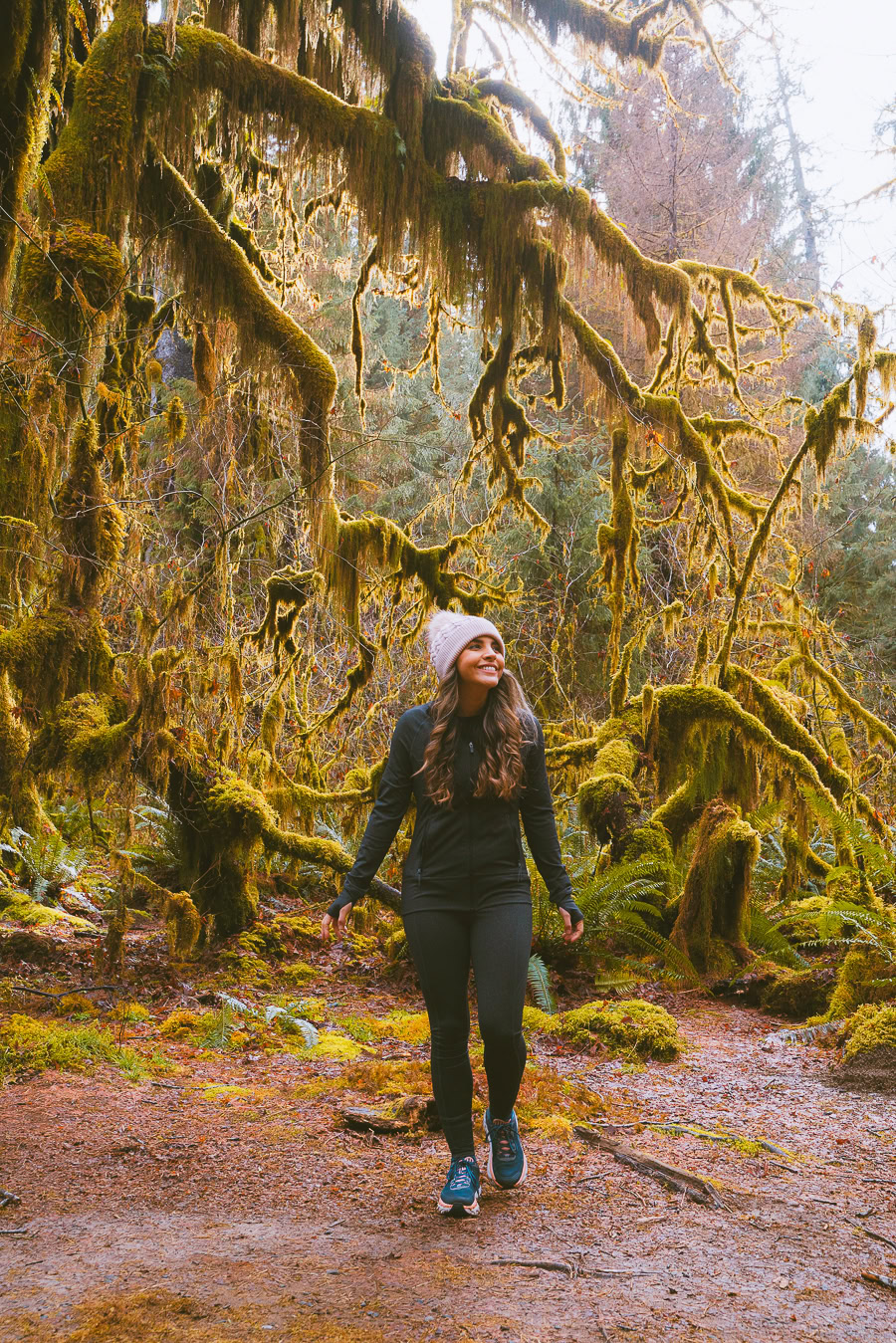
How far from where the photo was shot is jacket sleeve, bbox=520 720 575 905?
11.4 feet

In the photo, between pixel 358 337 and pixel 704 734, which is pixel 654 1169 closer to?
pixel 704 734

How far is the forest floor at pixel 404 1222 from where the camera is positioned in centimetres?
233

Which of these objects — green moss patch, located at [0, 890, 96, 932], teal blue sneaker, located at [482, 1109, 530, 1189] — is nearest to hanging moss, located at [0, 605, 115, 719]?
green moss patch, located at [0, 890, 96, 932]

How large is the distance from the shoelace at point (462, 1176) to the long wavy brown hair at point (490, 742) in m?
1.20

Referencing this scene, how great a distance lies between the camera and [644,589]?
14477mm

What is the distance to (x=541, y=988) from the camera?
6195mm

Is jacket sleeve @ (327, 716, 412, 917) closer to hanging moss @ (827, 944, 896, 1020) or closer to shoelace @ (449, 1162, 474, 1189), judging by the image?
shoelace @ (449, 1162, 474, 1189)

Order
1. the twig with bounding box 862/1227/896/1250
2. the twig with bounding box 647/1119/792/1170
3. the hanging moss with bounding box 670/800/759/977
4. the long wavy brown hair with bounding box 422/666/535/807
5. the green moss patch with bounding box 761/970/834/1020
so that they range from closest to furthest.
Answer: the twig with bounding box 862/1227/896/1250 < the long wavy brown hair with bounding box 422/666/535/807 < the twig with bounding box 647/1119/792/1170 < the green moss patch with bounding box 761/970/834/1020 < the hanging moss with bounding box 670/800/759/977

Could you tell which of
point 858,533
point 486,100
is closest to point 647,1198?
point 486,100

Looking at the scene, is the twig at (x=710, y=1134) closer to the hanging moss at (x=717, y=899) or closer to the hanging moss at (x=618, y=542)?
the hanging moss at (x=717, y=899)

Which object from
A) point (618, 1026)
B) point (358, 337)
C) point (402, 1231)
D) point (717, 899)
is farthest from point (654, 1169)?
point (358, 337)

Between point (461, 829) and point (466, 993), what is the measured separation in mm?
546

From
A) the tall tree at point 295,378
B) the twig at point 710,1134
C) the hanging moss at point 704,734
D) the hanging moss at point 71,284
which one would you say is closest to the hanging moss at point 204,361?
the tall tree at point 295,378

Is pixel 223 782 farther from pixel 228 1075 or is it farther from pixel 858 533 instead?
pixel 858 533
